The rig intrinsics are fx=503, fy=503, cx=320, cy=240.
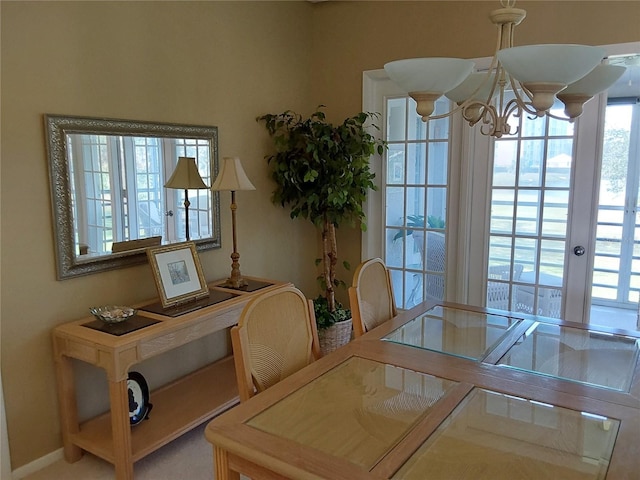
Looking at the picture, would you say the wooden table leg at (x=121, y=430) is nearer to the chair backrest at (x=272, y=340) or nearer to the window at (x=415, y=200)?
the chair backrest at (x=272, y=340)

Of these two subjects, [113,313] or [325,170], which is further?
[325,170]

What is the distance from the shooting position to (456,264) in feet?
11.8

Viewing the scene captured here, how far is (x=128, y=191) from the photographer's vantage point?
2.67 metres

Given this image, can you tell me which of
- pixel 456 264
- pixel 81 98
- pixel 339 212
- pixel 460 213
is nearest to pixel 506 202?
pixel 460 213

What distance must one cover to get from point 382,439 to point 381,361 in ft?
1.76

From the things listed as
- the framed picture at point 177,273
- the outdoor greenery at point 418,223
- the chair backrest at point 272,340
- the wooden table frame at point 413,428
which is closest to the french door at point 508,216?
the outdoor greenery at point 418,223

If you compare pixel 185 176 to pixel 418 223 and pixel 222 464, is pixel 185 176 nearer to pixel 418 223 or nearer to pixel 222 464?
pixel 418 223

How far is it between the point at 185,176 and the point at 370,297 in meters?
1.32

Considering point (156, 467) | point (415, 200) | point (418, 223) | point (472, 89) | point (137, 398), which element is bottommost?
point (156, 467)

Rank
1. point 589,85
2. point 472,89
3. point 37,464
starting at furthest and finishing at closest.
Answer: point 37,464, point 472,89, point 589,85

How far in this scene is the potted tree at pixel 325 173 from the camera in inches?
138

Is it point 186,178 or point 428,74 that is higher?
point 428,74

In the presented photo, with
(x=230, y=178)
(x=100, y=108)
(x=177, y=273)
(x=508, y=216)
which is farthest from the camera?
(x=508, y=216)

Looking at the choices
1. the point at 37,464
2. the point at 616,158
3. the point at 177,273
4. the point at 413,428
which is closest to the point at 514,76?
the point at 413,428
